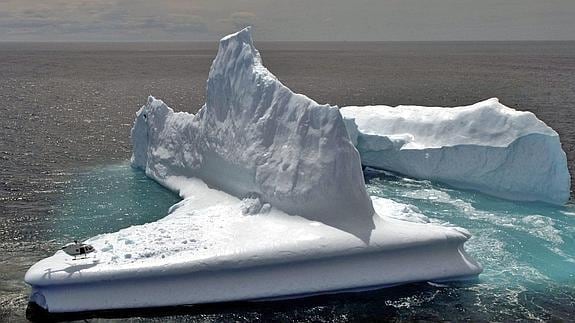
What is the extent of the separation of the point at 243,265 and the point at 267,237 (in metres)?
1.76

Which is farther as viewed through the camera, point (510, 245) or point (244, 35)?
point (244, 35)

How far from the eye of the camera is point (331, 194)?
20.3 metres

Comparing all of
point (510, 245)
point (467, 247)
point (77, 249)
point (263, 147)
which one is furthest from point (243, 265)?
point (510, 245)

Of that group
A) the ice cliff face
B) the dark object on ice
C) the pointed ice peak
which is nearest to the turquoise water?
the ice cliff face

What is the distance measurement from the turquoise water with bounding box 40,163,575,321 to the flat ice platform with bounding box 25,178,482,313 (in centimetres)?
56

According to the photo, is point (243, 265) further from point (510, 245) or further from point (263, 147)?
point (510, 245)

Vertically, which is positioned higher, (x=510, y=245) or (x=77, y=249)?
(x=77, y=249)

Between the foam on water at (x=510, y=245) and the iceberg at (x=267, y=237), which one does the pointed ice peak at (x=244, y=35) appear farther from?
the foam on water at (x=510, y=245)

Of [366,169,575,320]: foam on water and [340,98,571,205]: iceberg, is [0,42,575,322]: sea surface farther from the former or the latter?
[340,98,571,205]: iceberg

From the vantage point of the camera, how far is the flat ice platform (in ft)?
57.2

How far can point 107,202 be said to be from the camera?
27.6 metres

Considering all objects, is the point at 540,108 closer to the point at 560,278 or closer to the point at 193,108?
the point at 193,108

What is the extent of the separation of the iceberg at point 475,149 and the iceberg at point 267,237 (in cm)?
890

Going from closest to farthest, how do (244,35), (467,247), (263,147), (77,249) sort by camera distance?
(77,249)
(467,247)
(263,147)
(244,35)
